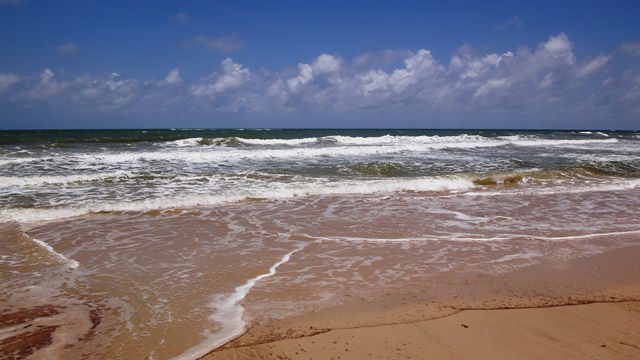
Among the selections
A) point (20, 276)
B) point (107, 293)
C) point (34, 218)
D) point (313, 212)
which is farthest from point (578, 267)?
point (34, 218)

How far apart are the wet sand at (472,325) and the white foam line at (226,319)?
106 millimetres

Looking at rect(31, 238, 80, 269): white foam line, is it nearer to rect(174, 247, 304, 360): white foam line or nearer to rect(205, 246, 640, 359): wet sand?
rect(174, 247, 304, 360): white foam line

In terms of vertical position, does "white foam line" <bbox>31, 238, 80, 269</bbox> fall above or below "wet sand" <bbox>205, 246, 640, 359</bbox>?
above

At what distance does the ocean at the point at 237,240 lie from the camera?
422 centimetres

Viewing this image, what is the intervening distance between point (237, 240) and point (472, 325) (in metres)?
3.95

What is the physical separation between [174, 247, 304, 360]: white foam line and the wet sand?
Result: 0.11 m

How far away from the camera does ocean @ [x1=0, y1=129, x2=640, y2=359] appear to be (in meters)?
4.22

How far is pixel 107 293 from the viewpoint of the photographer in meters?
4.75

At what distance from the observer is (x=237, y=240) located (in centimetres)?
696

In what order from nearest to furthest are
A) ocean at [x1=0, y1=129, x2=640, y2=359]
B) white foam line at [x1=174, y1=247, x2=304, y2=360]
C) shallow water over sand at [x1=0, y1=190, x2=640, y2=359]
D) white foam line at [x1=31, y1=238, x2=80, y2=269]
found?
white foam line at [x1=174, y1=247, x2=304, y2=360] < shallow water over sand at [x1=0, y1=190, x2=640, y2=359] < ocean at [x1=0, y1=129, x2=640, y2=359] < white foam line at [x1=31, y1=238, x2=80, y2=269]

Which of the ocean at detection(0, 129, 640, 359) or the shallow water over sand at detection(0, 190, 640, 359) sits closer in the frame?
the shallow water over sand at detection(0, 190, 640, 359)

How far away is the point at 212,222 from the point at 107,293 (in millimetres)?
3445

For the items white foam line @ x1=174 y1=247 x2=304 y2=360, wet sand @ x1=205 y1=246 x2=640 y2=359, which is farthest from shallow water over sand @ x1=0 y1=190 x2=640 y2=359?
wet sand @ x1=205 y1=246 x2=640 y2=359

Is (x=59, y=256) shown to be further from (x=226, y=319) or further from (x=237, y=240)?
(x=226, y=319)
